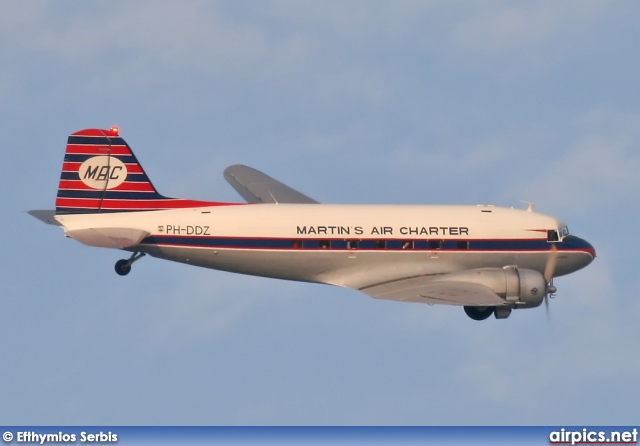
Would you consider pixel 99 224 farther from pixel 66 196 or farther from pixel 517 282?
pixel 517 282

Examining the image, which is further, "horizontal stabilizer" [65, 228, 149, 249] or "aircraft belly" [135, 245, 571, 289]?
"aircraft belly" [135, 245, 571, 289]

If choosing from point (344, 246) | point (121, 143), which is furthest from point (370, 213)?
point (121, 143)

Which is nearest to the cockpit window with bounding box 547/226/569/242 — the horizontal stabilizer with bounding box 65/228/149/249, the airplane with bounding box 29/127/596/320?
the airplane with bounding box 29/127/596/320

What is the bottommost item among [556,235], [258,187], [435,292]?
[435,292]

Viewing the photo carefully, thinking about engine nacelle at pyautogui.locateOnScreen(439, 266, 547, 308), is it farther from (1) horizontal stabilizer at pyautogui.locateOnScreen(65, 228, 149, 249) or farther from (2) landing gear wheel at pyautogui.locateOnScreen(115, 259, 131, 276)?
(2) landing gear wheel at pyautogui.locateOnScreen(115, 259, 131, 276)

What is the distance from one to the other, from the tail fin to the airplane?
0.11ft

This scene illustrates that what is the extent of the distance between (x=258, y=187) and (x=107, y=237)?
1027 cm

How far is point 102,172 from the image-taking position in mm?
48062

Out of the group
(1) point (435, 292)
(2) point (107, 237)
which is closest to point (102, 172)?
(2) point (107, 237)

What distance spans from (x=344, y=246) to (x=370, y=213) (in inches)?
64.4

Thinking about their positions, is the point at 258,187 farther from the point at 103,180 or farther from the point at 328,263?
the point at 103,180

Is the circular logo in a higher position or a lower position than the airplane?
higher

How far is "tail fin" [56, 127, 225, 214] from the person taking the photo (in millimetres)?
47750

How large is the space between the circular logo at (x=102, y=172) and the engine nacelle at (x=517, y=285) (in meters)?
12.8
